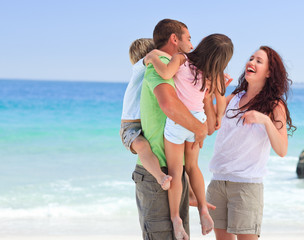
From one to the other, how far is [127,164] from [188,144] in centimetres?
732

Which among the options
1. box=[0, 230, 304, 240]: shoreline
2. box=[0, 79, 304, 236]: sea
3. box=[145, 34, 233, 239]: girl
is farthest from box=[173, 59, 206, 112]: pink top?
box=[0, 230, 304, 240]: shoreline

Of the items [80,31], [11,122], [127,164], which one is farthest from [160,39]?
[80,31]

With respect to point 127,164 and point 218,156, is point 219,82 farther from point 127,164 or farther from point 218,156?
point 127,164

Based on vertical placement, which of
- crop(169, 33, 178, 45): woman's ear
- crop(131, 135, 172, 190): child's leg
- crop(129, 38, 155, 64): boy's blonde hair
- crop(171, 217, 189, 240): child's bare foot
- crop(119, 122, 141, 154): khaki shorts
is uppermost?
crop(169, 33, 178, 45): woman's ear

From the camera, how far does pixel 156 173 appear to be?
213 centimetres

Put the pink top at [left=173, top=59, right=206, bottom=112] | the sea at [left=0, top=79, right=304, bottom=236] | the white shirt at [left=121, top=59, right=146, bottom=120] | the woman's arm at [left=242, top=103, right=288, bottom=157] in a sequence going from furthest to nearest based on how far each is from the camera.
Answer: the sea at [left=0, top=79, right=304, bottom=236] < the woman's arm at [left=242, top=103, right=288, bottom=157] < the white shirt at [left=121, top=59, right=146, bottom=120] < the pink top at [left=173, top=59, right=206, bottom=112]

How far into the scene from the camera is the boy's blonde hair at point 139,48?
2535 millimetres

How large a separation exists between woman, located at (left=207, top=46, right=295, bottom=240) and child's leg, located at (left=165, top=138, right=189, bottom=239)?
0.49 meters

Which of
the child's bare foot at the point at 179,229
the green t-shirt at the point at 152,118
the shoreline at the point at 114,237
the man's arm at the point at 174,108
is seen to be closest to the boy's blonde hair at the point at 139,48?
the green t-shirt at the point at 152,118

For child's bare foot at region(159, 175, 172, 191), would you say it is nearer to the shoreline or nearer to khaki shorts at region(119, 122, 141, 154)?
khaki shorts at region(119, 122, 141, 154)

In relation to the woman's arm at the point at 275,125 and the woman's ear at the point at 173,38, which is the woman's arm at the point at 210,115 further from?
the woman's ear at the point at 173,38

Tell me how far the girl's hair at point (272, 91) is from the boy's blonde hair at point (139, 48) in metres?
0.58

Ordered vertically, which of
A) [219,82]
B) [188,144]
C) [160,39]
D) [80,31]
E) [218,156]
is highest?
[160,39]

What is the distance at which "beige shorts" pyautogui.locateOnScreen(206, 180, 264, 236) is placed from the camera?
2553 mm
